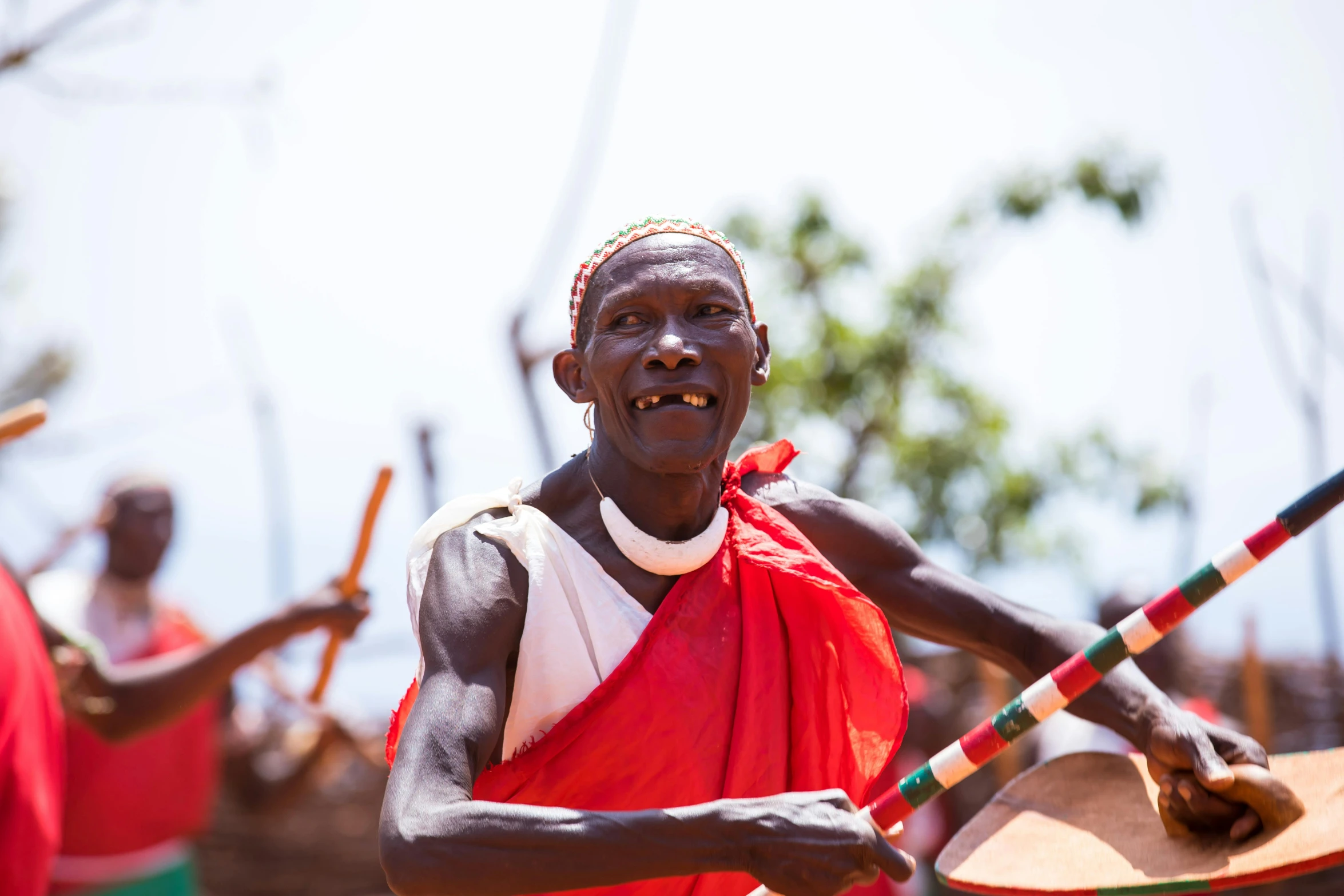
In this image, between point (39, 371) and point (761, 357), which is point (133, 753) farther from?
point (39, 371)

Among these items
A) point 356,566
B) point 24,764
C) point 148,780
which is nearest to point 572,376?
point 24,764

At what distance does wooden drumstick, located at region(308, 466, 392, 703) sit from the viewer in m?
4.85

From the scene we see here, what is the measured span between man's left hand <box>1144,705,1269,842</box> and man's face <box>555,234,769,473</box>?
3.70 ft

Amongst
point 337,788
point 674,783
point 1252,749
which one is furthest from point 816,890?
point 337,788

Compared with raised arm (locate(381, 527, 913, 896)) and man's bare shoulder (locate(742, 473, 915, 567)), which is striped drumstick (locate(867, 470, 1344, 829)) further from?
man's bare shoulder (locate(742, 473, 915, 567))

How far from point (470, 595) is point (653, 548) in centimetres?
46

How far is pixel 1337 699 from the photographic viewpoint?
9.62 m

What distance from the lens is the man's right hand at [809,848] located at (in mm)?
2266

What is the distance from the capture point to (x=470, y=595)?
8.73 ft

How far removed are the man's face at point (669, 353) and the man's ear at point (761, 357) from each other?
0.39 feet

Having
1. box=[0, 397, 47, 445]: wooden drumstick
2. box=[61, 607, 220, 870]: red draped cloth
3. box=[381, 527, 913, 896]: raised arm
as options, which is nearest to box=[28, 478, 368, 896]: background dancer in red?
box=[61, 607, 220, 870]: red draped cloth

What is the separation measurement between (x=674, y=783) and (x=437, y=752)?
57cm

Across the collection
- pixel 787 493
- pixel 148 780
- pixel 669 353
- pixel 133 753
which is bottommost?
pixel 148 780

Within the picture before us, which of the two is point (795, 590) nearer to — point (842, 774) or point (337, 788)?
point (842, 774)
